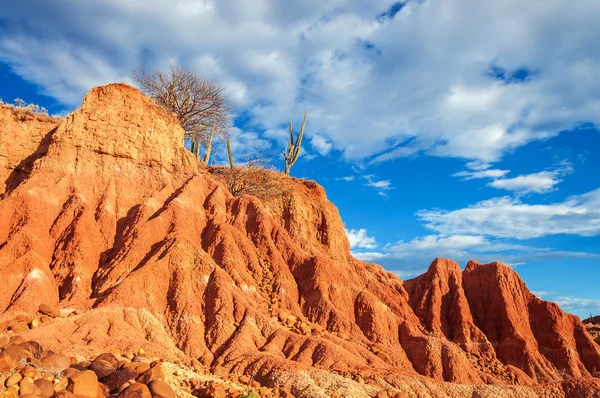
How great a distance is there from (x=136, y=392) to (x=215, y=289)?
740cm

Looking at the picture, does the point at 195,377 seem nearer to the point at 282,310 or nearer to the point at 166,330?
the point at 166,330

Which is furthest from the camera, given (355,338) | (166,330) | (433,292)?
(433,292)

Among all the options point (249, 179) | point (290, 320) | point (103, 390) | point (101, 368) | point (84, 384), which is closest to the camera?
point (84, 384)

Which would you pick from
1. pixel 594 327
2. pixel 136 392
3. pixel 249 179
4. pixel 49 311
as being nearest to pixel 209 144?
pixel 249 179

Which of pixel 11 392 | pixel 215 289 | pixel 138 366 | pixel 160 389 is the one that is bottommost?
pixel 11 392

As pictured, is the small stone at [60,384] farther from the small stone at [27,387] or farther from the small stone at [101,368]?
the small stone at [101,368]

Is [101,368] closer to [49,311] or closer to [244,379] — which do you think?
[49,311]

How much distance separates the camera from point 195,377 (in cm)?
1536

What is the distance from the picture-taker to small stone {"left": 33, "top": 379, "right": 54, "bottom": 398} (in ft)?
37.5

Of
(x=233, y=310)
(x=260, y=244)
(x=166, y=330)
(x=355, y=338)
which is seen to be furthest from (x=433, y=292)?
(x=166, y=330)

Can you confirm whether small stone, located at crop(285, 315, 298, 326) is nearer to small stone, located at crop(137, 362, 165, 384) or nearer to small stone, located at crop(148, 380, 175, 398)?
small stone, located at crop(137, 362, 165, 384)

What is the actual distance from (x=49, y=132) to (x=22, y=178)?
265 centimetres

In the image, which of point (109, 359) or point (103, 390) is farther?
point (109, 359)

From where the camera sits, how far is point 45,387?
11.5 meters
